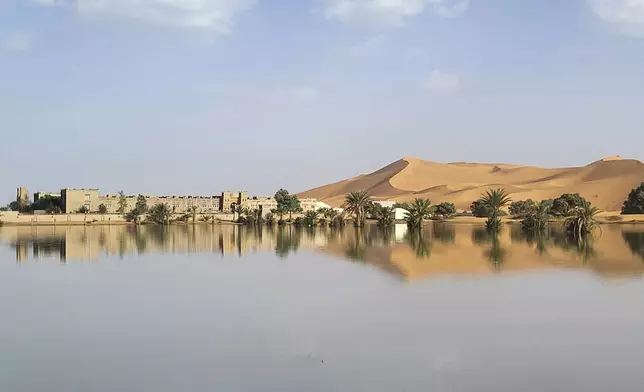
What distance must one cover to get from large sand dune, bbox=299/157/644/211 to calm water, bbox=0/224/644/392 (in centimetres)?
8359

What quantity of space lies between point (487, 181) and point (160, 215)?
79785 millimetres

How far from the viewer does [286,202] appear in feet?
287

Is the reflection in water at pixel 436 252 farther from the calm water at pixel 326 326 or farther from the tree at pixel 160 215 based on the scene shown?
the tree at pixel 160 215

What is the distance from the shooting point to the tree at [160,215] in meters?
76.1

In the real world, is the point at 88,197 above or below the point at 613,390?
above

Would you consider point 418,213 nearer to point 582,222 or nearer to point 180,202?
point 582,222

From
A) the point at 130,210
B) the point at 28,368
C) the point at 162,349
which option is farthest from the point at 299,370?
the point at 130,210

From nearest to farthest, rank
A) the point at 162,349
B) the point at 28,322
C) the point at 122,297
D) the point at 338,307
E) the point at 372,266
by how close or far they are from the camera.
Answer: the point at 162,349 → the point at 28,322 → the point at 338,307 → the point at 122,297 → the point at 372,266

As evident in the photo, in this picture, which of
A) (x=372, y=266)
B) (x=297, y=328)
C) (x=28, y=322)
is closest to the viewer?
(x=297, y=328)

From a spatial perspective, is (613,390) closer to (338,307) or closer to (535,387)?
(535,387)

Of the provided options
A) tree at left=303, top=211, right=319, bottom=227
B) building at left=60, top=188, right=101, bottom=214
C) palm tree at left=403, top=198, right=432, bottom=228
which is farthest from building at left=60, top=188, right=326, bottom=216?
palm tree at left=403, top=198, right=432, bottom=228

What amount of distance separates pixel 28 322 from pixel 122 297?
3.53 m

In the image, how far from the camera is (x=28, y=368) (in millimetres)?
10289

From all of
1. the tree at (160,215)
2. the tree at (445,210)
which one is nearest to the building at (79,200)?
the tree at (160,215)
